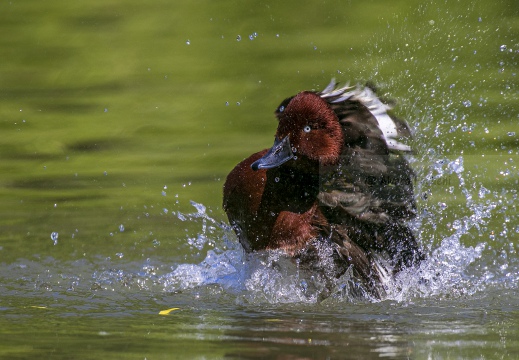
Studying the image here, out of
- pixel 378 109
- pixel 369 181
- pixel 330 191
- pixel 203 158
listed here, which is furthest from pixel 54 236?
pixel 378 109

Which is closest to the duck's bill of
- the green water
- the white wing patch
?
the white wing patch

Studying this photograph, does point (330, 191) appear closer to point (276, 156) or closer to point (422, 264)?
point (276, 156)

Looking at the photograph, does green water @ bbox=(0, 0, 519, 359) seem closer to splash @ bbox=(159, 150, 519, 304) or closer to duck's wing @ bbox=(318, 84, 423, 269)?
splash @ bbox=(159, 150, 519, 304)

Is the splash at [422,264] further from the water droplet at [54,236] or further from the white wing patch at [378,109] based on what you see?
the water droplet at [54,236]

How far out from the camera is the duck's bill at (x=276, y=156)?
5316 mm

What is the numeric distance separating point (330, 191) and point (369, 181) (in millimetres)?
257

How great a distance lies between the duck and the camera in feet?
17.8

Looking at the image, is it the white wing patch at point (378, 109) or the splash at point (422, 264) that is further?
the white wing patch at point (378, 109)

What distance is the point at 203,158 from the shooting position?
7.61 m

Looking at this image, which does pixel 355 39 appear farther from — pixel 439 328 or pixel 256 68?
pixel 439 328

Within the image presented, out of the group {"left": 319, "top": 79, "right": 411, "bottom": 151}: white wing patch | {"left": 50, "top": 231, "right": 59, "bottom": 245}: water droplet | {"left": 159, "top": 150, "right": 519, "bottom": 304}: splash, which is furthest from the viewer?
{"left": 50, "top": 231, "right": 59, "bottom": 245}: water droplet

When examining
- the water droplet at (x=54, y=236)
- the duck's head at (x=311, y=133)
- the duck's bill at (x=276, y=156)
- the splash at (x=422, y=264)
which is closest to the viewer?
the splash at (x=422, y=264)

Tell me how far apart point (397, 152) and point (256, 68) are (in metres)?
3.05

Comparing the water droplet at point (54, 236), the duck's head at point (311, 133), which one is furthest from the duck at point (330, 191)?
the water droplet at point (54, 236)
